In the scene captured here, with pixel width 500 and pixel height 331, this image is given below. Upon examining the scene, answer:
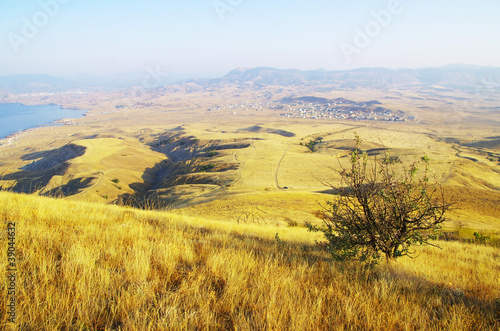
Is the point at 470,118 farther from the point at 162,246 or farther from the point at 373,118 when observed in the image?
the point at 162,246

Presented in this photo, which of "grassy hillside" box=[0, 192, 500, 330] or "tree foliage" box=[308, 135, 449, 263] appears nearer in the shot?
"grassy hillside" box=[0, 192, 500, 330]

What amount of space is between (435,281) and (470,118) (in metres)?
190

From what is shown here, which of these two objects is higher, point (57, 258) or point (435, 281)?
point (57, 258)

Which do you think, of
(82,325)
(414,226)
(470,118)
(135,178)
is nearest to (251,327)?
(82,325)

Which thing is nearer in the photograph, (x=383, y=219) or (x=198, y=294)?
(x=198, y=294)

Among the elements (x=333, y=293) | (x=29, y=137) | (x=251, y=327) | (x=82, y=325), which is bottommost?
(x=29, y=137)

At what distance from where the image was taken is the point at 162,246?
4.12 metres

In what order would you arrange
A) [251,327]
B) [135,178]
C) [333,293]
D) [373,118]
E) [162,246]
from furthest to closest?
[373,118], [135,178], [162,246], [333,293], [251,327]

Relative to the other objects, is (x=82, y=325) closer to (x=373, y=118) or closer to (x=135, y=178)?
(x=135, y=178)

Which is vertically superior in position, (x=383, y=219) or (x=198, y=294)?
(x=198, y=294)

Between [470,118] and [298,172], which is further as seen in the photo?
[470,118]

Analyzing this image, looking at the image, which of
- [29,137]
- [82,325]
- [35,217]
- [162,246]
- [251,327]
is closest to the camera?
[82,325]

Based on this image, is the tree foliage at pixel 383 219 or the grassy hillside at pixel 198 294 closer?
the grassy hillside at pixel 198 294

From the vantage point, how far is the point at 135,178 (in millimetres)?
54031
